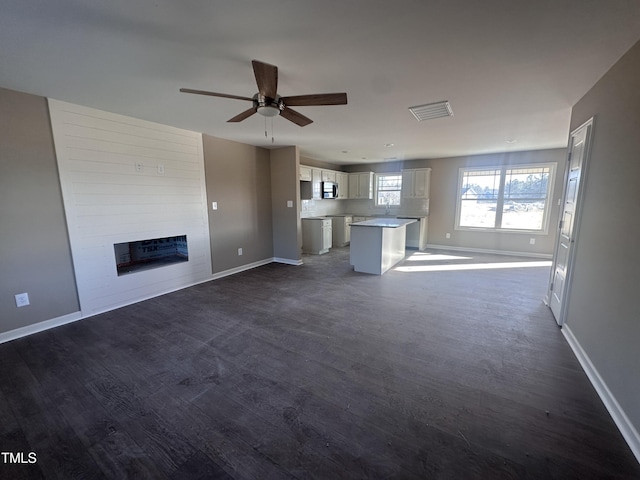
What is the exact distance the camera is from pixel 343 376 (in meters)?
2.12

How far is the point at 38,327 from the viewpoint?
9.34ft

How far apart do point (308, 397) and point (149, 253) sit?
3.40 metres

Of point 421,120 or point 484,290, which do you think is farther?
point 484,290

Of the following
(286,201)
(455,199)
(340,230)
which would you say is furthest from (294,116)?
(455,199)

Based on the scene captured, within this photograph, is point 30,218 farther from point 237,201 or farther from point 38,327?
point 237,201

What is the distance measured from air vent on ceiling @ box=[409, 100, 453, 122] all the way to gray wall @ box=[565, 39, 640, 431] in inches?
48.2

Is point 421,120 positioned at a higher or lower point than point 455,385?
higher

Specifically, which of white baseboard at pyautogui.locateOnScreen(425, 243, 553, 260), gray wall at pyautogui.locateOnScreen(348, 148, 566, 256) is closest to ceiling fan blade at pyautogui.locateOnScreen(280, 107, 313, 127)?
gray wall at pyautogui.locateOnScreen(348, 148, 566, 256)

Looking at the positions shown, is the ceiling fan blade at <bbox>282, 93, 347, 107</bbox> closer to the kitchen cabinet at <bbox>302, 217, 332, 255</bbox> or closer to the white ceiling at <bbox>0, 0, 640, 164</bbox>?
the white ceiling at <bbox>0, 0, 640, 164</bbox>

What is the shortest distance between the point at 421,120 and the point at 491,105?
31.0 inches

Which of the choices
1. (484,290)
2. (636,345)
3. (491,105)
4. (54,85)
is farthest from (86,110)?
(484,290)

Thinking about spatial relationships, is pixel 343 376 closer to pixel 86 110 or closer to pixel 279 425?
pixel 279 425

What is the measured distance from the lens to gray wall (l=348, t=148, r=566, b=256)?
573cm

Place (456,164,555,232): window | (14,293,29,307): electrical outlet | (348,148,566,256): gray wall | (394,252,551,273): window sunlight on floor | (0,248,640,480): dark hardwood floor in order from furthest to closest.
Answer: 1. (456,164,555,232): window
2. (348,148,566,256): gray wall
3. (394,252,551,273): window sunlight on floor
4. (14,293,29,307): electrical outlet
5. (0,248,640,480): dark hardwood floor
